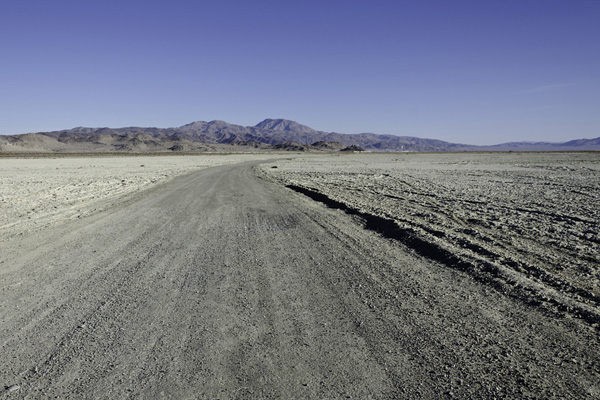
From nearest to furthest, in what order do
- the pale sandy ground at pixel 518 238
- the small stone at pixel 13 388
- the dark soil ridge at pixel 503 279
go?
1. the small stone at pixel 13 388
2. the dark soil ridge at pixel 503 279
3. the pale sandy ground at pixel 518 238

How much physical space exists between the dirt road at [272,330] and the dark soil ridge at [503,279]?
23 cm

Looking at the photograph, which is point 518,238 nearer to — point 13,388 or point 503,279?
point 503,279

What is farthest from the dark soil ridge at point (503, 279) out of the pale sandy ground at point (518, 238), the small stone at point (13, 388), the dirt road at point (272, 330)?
the small stone at point (13, 388)

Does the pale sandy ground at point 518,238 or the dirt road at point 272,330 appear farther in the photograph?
the pale sandy ground at point 518,238

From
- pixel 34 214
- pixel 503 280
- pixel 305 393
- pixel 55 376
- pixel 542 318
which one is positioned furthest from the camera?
pixel 34 214

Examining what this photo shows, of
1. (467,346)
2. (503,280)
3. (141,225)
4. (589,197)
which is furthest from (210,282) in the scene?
(589,197)

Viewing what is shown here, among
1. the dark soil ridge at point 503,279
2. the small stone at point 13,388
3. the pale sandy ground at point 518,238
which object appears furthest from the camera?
the pale sandy ground at point 518,238

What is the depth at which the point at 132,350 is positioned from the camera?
394 cm

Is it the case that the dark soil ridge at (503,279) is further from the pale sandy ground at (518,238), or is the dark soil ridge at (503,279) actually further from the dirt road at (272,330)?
the dirt road at (272,330)

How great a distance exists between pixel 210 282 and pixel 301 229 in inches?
161

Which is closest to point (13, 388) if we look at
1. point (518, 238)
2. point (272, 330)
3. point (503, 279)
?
point (272, 330)

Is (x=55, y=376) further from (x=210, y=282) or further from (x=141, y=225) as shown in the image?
(x=141, y=225)

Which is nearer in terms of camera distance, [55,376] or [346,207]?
[55,376]

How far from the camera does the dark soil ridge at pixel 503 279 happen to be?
477 centimetres
